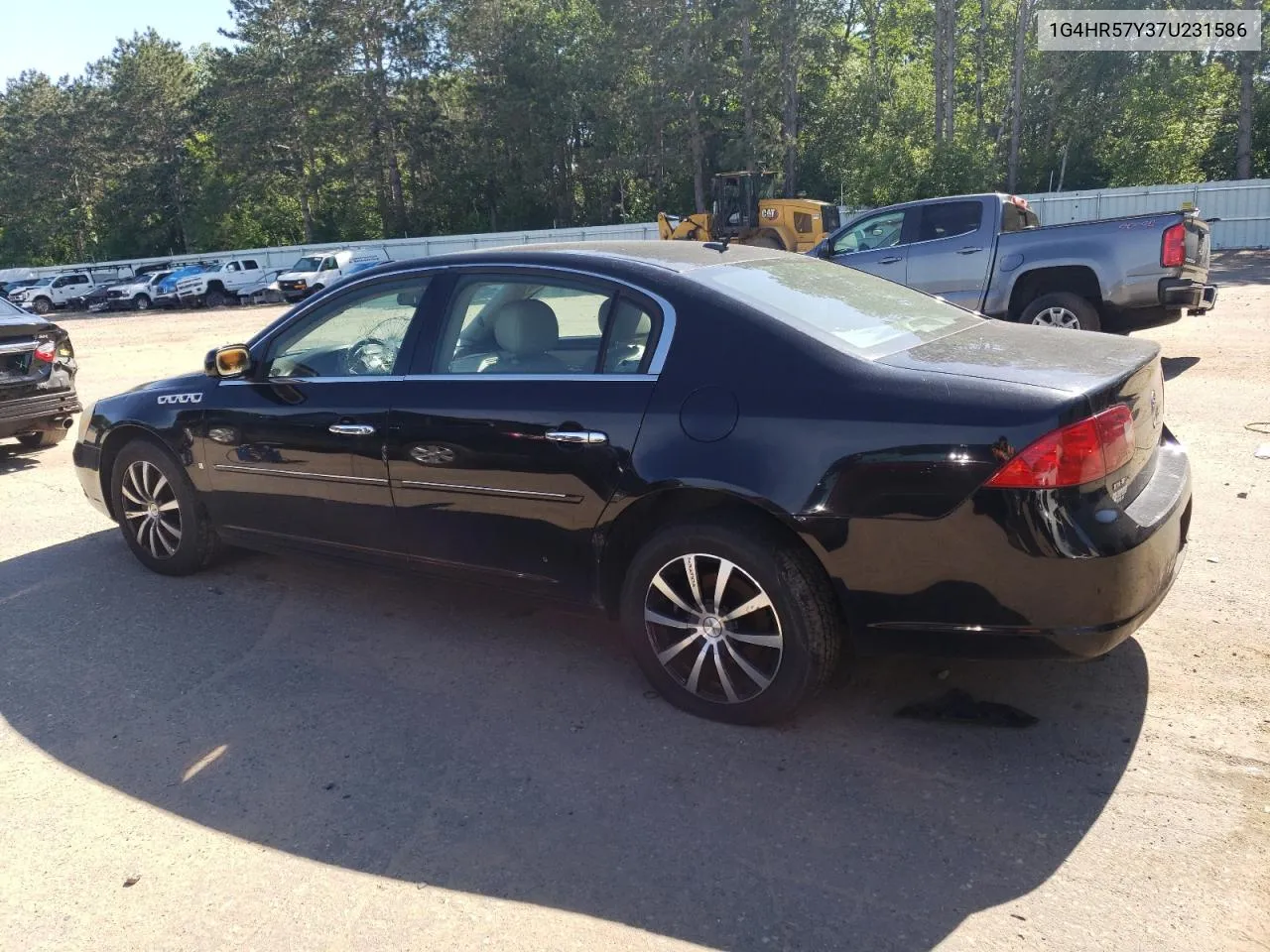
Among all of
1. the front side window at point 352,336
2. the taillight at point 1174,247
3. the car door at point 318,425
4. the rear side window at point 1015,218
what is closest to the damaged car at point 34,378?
the car door at point 318,425

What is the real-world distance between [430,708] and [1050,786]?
7.26 feet

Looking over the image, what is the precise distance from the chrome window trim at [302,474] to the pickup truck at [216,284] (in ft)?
117

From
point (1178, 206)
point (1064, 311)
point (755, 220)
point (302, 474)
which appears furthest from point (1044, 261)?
point (1178, 206)

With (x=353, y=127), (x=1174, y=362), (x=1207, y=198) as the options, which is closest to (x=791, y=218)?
(x=1207, y=198)

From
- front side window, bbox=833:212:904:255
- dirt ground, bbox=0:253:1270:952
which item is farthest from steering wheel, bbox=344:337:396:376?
front side window, bbox=833:212:904:255

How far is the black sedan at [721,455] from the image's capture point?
119 inches

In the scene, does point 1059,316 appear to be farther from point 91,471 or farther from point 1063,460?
point 91,471

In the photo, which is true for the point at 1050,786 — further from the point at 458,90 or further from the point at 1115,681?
the point at 458,90

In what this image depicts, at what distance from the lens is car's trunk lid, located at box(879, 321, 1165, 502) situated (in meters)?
3.09

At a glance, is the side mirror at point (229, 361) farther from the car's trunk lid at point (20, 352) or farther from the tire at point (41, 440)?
the tire at point (41, 440)

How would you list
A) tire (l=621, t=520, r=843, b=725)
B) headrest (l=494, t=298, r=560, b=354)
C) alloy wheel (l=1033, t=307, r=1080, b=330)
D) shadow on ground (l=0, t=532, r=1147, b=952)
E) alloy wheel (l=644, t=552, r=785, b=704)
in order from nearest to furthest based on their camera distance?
shadow on ground (l=0, t=532, r=1147, b=952)
tire (l=621, t=520, r=843, b=725)
alloy wheel (l=644, t=552, r=785, b=704)
headrest (l=494, t=298, r=560, b=354)
alloy wheel (l=1033, t=307, r=1080, b=330)

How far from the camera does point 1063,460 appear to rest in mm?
2953

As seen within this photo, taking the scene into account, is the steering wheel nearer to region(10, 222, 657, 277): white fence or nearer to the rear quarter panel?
the rear quarter panel

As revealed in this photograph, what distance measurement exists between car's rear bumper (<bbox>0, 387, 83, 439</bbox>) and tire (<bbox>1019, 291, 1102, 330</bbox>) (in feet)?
28.9
